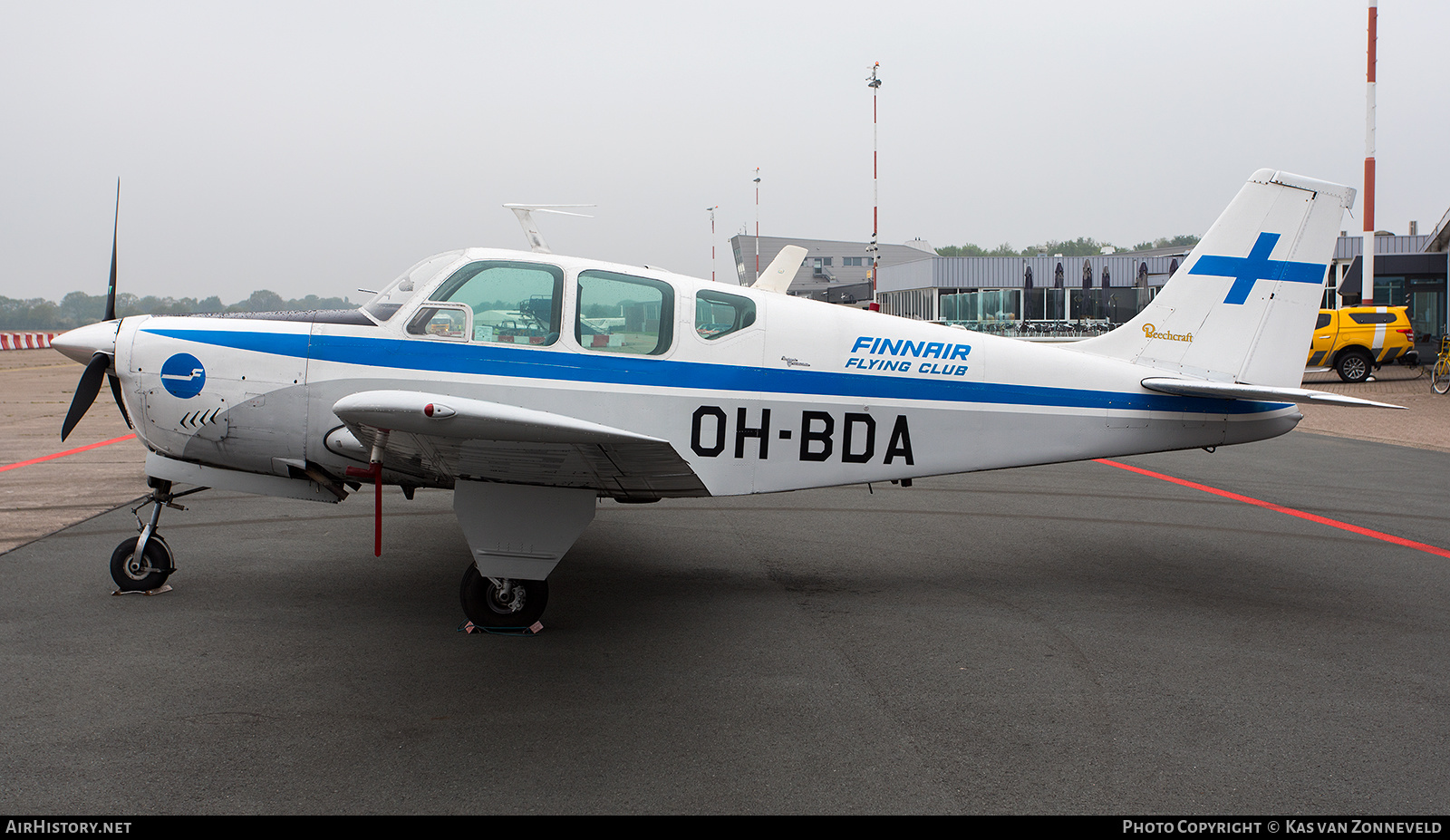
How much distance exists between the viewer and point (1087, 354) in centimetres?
589

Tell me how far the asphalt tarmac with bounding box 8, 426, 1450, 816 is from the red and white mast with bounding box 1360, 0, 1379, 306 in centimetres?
2133

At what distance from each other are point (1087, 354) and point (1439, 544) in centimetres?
360

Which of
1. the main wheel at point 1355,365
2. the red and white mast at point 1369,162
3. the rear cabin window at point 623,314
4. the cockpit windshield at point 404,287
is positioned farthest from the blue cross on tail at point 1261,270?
the red and white mast at point 1369,162

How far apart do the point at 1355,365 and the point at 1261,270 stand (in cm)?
2000

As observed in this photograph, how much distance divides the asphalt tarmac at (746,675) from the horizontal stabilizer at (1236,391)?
1281mm

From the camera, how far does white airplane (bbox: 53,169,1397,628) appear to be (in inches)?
186

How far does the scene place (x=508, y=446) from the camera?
4.02 metres

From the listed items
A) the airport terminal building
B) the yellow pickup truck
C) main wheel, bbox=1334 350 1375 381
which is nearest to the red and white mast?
the yellow pickup truck

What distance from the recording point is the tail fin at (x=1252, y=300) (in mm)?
6000

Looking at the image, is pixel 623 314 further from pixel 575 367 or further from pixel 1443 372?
pixel 1443 372

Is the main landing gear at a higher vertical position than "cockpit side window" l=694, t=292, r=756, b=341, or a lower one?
lower

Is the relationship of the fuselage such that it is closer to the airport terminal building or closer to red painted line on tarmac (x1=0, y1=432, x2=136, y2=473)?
red painted line on tarmac (x1=0, y1=432, x2=136, y2=473)
